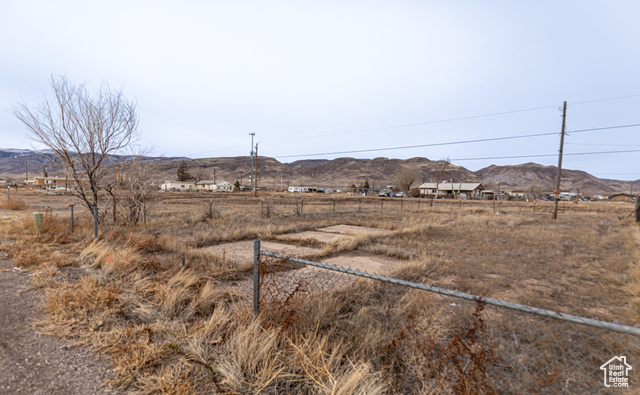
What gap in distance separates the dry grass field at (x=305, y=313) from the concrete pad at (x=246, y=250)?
0.07 metres

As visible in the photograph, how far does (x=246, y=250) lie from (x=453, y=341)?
7.74 m

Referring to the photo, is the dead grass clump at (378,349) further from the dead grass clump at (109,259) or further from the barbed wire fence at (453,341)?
the dead grass clump at (109,259)

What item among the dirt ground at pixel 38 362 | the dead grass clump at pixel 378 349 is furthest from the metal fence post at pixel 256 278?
the dirt ground at pixel 38 362

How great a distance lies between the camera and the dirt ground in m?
2.70

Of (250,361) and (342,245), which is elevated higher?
(250,361)

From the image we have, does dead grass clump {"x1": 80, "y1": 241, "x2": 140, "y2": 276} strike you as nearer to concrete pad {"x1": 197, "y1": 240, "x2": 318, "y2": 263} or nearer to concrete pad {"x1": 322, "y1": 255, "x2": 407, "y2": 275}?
concrete pad {"x1": 197, "y1": 240, "x2": 318, "y2": 263}

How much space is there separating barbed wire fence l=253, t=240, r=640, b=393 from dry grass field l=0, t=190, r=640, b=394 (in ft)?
0.11

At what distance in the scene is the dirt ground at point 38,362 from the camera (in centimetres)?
270

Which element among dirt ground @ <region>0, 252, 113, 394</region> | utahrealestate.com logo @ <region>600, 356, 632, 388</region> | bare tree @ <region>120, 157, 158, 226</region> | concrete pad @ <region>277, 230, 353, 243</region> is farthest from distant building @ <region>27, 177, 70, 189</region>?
utahrealestate.com logo @ <region>600, 356, 632, 388</region>

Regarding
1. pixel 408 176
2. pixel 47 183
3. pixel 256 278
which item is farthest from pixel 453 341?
pixel 47 183

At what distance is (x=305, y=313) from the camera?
163 inches

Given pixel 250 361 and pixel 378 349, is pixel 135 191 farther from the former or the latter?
pixel 378 349

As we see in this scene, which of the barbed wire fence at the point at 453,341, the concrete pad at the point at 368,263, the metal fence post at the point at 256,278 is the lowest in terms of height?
the concrete pad at the point at 368,263

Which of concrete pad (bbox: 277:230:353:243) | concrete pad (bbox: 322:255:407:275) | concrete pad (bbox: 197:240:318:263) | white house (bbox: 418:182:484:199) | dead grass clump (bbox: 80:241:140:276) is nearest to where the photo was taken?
dead grass clump (bbox: 80:241:140:276)
